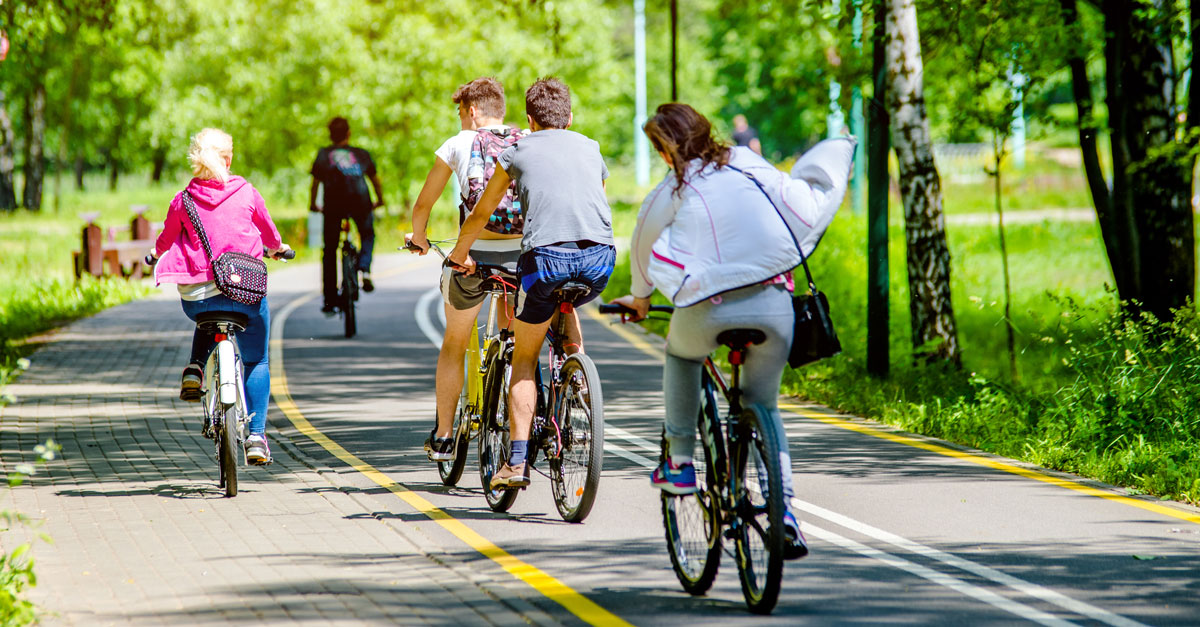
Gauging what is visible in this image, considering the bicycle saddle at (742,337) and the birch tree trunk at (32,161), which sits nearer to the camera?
the bicycle saddle at (742,337)

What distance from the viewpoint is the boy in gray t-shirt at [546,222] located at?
6.39 m

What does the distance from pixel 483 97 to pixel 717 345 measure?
2.33 meters

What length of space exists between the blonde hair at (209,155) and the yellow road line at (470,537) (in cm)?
190

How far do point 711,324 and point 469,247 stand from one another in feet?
6.35

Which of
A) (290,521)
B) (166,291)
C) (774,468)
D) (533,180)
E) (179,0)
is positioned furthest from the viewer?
(179,0)

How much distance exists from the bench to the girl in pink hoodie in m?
13.9

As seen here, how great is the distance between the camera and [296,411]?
1068 cm

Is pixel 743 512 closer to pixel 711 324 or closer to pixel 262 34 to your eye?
pixel 711 324

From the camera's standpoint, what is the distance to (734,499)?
523cm

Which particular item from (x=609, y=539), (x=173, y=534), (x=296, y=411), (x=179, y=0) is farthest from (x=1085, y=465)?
(x=179, y=0)

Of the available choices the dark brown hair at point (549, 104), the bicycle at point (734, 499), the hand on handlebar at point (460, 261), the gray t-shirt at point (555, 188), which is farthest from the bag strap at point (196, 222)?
the bicycle at point (734, 499)

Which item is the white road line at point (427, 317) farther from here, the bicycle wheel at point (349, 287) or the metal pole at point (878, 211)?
the metal pole at point (878, 211)

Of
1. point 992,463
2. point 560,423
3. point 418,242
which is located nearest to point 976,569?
point 560,423

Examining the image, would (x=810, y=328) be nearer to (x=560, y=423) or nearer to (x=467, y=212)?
(x=560, y=423)
